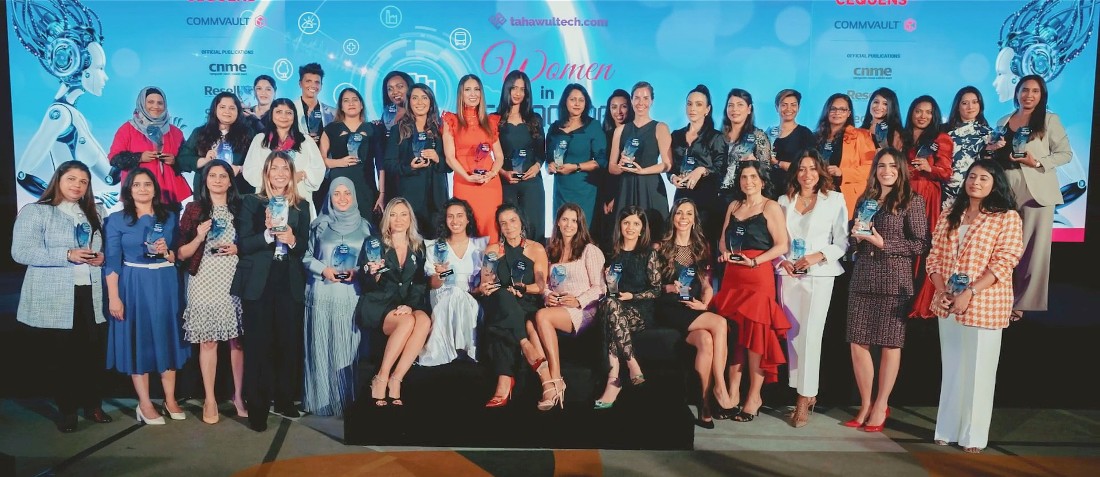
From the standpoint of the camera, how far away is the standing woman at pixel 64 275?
4.25 m

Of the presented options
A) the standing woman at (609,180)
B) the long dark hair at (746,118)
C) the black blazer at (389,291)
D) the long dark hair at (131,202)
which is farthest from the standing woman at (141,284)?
the long dark hair at (746,118)

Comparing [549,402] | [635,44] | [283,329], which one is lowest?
[549,402]

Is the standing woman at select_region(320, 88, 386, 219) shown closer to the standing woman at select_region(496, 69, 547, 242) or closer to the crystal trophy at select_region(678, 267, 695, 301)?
the standing woman at select_region(496, 69, 547, 242)

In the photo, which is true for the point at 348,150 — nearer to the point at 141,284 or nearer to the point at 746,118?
the point at 141,284

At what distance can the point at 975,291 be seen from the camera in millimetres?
3934

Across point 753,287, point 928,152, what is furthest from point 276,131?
point 928,152

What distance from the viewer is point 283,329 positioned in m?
4.49

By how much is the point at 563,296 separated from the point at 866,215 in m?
1.71

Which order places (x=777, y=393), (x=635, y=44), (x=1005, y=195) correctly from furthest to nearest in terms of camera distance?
(x=635, y=44), (x=777, y=393), (x=1005, y=195)

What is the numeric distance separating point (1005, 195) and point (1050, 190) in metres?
1.67

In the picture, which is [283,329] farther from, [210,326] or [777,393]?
[777,393]

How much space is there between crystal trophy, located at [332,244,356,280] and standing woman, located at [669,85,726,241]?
2.06 m

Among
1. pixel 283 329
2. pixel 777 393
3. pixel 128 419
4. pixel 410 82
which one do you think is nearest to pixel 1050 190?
pixel 777 393

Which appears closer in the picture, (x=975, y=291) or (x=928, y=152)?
(x=975, y=291)
